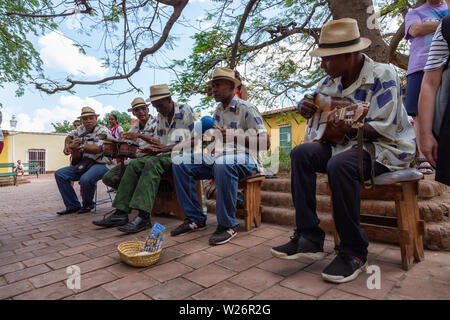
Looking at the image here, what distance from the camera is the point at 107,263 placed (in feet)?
7.06

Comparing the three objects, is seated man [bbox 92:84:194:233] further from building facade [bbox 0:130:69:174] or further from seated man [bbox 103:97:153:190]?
building facade [bbox 0:130:69:174]

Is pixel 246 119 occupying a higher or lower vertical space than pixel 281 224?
higher

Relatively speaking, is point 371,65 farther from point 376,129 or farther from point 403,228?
point 403,228

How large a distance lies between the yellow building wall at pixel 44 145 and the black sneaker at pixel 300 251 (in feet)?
86.6

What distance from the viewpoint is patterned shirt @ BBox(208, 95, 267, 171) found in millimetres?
2947

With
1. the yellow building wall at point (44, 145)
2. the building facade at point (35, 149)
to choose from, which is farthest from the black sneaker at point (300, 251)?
the yellow building wall at point (44, 145)

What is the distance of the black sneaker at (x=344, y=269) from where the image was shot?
5.37 feet

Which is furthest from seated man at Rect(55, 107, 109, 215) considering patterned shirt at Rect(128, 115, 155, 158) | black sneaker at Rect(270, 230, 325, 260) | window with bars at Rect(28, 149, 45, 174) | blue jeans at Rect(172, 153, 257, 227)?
window with bars at Rect(28, 149, 45, 174)

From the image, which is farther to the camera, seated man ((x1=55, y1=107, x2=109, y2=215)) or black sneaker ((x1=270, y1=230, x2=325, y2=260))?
seated man ((x1=55, y1=107, x2=109, y2=215))

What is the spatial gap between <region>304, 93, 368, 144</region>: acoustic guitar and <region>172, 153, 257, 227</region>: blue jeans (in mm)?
791

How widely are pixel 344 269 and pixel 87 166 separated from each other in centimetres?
419

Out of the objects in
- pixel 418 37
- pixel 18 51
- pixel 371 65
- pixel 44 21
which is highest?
pixel 44 21

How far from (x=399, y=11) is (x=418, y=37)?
439 centimetres
